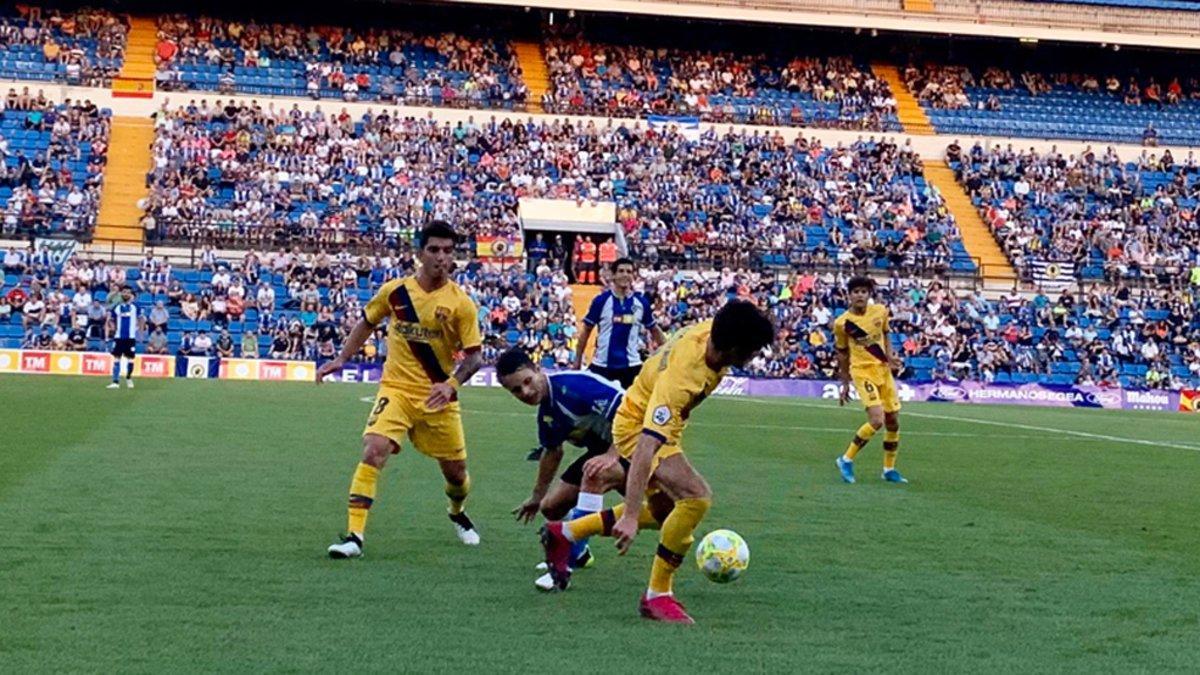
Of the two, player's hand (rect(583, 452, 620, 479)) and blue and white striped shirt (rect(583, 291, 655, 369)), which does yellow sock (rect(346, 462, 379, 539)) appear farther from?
blue and white striped shirt (rect(583, 291, 655, 369))

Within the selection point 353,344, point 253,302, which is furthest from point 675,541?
point 253,302

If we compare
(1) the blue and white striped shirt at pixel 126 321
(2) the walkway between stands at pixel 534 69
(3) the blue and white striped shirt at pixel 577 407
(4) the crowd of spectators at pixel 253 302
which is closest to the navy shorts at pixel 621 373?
(3) the blue and white striped shirt at pixel 577 407

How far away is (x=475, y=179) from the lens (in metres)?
46.8

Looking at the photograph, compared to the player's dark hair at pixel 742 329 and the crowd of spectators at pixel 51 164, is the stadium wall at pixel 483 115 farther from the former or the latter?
the player's dark hair at pixel 742 329

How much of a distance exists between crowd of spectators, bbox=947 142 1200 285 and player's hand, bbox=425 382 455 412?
129ft

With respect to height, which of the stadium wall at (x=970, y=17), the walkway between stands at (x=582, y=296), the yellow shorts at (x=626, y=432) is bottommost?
the walkway between stands at (x=582, y=296)

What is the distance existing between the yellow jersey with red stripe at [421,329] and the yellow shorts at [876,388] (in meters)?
7.23

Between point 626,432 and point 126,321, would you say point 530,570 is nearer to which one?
point 626,432

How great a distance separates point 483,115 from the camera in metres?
50.3

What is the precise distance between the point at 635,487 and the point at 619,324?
9956 millimetres

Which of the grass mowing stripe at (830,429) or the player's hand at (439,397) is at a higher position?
the player's hand at (439,397)

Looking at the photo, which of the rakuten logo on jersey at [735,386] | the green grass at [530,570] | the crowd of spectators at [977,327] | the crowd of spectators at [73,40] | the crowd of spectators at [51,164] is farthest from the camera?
the crowd of spectators at [73,40]

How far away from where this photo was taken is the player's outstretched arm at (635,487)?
7195 millimetres

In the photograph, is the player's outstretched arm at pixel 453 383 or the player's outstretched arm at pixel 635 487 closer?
the player's outstretched arm at pixel 635 487
